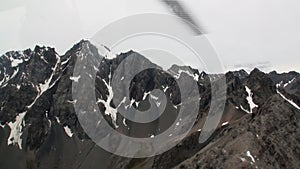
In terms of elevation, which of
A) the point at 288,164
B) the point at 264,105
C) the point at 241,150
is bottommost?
the point at 288,164

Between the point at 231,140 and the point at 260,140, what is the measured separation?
6.84m

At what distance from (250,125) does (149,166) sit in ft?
309

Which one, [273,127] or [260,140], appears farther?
[273,127]

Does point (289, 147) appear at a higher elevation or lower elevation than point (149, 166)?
lower

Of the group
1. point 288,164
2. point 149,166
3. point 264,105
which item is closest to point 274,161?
point 288,164

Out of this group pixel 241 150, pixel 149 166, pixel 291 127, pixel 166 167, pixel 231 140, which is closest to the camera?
pixel 241 150

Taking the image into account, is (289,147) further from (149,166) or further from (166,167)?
(149,166)

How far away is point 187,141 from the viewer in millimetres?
170500

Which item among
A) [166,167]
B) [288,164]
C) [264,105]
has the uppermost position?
[166,167]

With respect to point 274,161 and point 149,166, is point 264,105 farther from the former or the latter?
point 149,166

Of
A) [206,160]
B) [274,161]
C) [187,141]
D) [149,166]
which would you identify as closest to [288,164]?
[274,161]

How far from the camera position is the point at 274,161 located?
92438 mm

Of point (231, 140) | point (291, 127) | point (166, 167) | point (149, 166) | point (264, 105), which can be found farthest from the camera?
point (149, 166)

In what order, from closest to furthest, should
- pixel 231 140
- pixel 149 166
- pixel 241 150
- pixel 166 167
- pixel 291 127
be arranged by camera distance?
pixel 241 150
pixel 231 140
pixel 291 127
pixel 166 167
pixel 149 166
